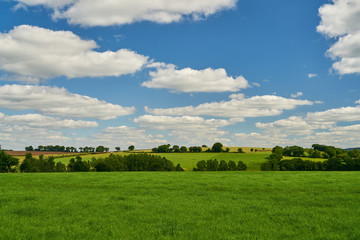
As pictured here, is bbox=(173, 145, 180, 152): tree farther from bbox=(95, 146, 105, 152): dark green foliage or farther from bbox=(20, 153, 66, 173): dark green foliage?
bbox=(20, 153, 66, 173): dark green foliage

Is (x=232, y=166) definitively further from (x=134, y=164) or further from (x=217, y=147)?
(x=217, y=147)

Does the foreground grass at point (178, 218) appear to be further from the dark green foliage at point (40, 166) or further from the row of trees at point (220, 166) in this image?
the dark green foliage at point (40, 166)

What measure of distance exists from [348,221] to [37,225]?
48.1 feet

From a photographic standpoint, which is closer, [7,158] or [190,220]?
[190,220]

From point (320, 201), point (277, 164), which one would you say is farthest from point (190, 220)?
point (277, 164)

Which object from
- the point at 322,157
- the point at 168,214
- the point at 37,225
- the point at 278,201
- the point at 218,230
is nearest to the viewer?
the point at 218,230

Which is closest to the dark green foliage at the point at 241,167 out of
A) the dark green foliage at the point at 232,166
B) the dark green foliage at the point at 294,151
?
the dark green foliage at the point at 232,166

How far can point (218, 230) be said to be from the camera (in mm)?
10508

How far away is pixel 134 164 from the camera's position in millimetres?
92250

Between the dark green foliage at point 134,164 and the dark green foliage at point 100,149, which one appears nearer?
the dark green foliage at point 134,164

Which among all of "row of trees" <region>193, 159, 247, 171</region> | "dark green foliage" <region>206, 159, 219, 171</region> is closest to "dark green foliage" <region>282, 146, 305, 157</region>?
"row of trees" <region>193, 159, 247, 171</region>

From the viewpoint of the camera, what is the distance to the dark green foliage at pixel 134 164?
82.8 metres

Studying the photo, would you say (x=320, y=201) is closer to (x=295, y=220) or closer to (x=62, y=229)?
(x=295, y=220)

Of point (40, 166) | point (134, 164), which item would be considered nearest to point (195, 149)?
point (134, 164)
